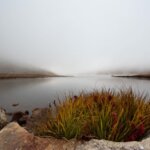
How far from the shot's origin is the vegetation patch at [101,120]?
29.3ft

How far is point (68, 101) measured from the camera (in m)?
10.3

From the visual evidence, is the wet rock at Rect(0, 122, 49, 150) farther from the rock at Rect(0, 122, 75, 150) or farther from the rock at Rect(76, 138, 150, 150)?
the rock at Rect(76, 138, 150, 150)

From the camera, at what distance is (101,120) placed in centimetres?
906

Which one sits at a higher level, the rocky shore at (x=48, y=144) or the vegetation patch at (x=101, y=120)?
the vegetation patch at (x=101, y=120)

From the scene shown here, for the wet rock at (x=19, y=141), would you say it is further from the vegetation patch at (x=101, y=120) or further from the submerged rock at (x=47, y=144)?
the vegetation patch at (x=101, y=120)

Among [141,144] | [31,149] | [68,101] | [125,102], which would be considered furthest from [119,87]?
[31,149]

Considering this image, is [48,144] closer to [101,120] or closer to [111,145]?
[111,145]

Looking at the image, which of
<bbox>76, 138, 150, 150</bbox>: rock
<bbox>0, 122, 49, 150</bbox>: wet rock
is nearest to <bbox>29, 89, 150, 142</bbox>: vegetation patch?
<bbox>76, 138, 150, 150</bbox>: rock

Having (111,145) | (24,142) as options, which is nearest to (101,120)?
(111,145)

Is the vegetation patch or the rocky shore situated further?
the vegetation patch

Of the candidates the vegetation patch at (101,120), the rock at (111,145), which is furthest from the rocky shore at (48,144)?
the vegetation patch at (101,120)

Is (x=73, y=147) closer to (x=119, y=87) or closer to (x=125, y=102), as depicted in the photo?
(x=125, y=102)

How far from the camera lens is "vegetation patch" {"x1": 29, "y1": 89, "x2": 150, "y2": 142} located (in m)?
8.92

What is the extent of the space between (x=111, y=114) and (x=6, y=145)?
2585 mm
